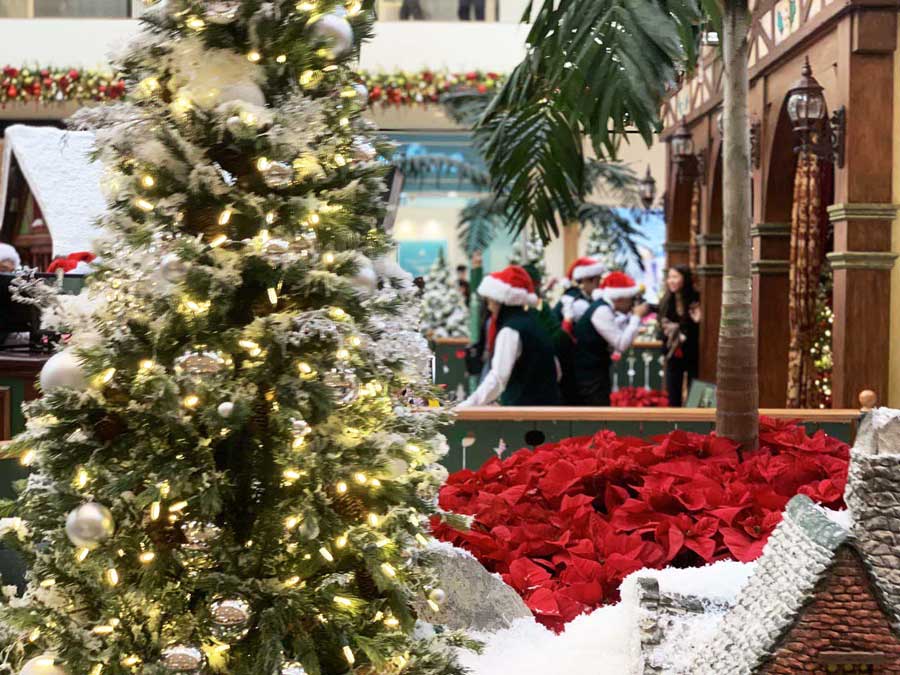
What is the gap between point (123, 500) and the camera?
76.4 inches

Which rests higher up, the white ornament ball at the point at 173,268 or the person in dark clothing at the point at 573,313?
the white ornament ball at the point at 173,268

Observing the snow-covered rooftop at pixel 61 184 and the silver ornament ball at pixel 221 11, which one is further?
the snow-covered rooftop at pixel 61 184

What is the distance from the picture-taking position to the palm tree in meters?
3.88

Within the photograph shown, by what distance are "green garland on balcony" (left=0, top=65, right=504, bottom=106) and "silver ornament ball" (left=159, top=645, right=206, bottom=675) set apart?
1214 centimetres

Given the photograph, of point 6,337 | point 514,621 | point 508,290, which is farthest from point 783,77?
point 514,621

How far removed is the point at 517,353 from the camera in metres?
5.69

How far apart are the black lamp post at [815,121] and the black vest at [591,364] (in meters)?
1.55

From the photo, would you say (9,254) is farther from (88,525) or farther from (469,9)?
(469,9)

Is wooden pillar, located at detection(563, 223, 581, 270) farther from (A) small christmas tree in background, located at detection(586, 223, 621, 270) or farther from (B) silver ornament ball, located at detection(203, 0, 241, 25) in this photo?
(B) silver ornament ball, located at detection(203, 0, 241, 25)

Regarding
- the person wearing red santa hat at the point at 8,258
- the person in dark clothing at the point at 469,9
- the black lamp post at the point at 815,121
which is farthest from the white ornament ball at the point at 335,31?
the person in dark clothing at the point at 469,9

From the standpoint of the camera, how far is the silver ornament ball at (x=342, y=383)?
6.56 ft

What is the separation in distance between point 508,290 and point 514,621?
9.17 ft

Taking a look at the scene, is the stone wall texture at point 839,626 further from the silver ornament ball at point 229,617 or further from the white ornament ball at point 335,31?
the white ornament ball at point 335,31

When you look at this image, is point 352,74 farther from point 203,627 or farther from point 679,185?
point 679,185
